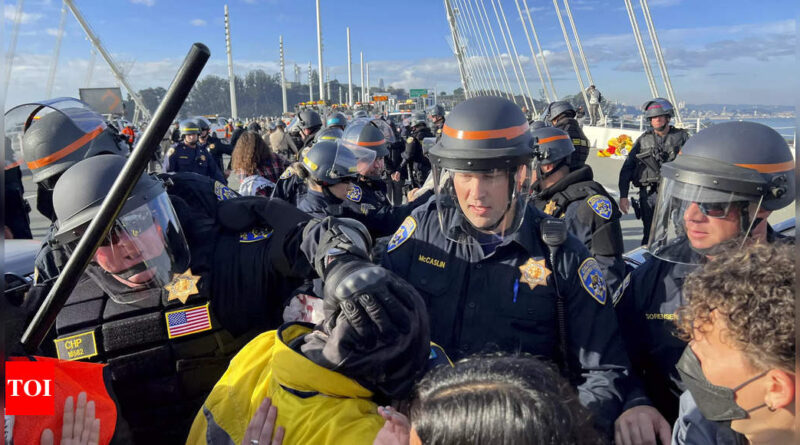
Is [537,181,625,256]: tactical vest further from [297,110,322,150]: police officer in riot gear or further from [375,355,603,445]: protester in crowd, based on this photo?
[297,110,322,150]: police officer in riot gear

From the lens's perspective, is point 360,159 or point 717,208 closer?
point 717,208

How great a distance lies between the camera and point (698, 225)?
80.1 inches

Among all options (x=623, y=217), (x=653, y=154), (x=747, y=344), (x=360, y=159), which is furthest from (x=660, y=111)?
(x=747, y=344)

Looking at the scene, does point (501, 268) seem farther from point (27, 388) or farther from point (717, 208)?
point (27, 388)

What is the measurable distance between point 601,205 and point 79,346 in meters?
2.98

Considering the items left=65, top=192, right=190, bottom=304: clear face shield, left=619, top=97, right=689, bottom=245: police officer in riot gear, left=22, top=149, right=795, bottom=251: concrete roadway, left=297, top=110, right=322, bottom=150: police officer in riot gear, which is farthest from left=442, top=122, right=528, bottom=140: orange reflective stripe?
left=297, top=110, right=322, bottom=150: police officer in riot gear

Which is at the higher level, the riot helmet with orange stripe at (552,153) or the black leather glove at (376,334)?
the riot helmet with orange stripe at (552,153)

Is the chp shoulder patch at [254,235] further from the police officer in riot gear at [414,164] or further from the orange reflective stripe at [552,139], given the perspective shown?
the police officer in riot gear at [414,164]

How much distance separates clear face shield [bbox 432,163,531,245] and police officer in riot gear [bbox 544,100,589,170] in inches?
81.8

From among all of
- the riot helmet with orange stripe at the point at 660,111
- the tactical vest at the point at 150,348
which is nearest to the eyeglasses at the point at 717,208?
the tactical vest at the point at 150,348

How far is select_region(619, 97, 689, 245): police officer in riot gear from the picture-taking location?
20.6 feet

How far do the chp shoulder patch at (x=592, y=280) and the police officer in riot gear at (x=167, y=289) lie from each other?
1.06m

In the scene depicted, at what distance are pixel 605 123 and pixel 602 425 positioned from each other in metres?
20.8

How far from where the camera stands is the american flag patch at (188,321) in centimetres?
195
